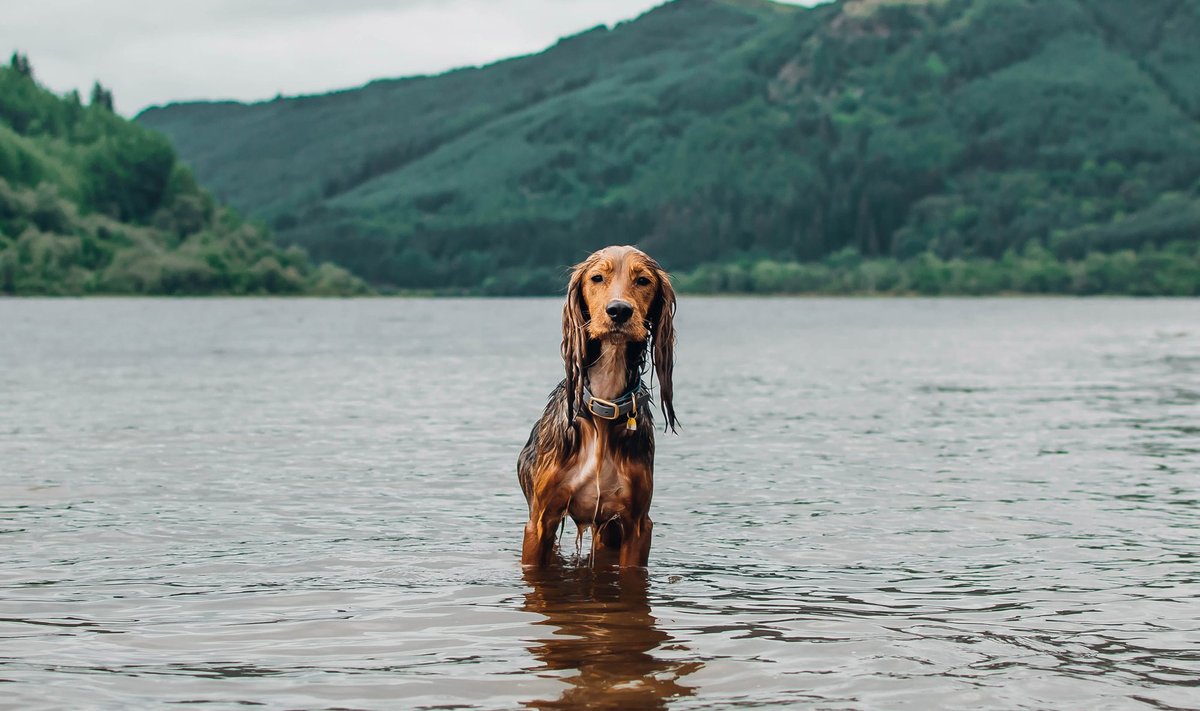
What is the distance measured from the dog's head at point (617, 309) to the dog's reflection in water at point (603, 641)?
1349mm

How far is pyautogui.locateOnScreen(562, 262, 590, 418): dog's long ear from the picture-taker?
374 inches

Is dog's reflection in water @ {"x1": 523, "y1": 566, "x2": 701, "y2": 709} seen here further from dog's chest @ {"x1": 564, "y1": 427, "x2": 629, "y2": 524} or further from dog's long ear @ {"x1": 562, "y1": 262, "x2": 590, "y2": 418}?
dog's long ear @ {"x1": 562, "y1": 262, "x2": 590, "y2": 418}

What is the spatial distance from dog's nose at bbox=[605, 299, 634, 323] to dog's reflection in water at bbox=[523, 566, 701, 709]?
6.44 ft

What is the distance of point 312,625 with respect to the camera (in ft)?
29.9

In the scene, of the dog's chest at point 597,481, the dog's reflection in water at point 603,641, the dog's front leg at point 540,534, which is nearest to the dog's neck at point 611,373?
the dog's chest at point 597,481

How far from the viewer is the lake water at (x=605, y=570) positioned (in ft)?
25.5

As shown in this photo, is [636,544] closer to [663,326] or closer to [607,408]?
[607,408]

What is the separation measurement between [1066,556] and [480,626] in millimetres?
5235

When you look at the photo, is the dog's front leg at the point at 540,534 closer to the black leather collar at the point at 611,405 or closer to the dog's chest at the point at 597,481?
the dog's chest at the point at 597,481

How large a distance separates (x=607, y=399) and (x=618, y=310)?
781mm

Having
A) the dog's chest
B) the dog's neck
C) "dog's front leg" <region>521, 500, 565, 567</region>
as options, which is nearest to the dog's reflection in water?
"dog's front leg" <region>521, 500, 565, 567</region>

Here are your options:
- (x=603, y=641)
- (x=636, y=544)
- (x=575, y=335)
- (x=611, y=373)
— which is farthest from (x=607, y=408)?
(x=603, y=641)

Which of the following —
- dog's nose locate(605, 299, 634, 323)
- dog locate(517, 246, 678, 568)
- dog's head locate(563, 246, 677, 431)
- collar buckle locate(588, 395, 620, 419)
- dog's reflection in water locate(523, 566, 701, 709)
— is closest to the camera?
dog's reflection in water locate(523, 566, 701, 709)

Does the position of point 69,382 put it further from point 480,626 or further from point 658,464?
point 480,626
